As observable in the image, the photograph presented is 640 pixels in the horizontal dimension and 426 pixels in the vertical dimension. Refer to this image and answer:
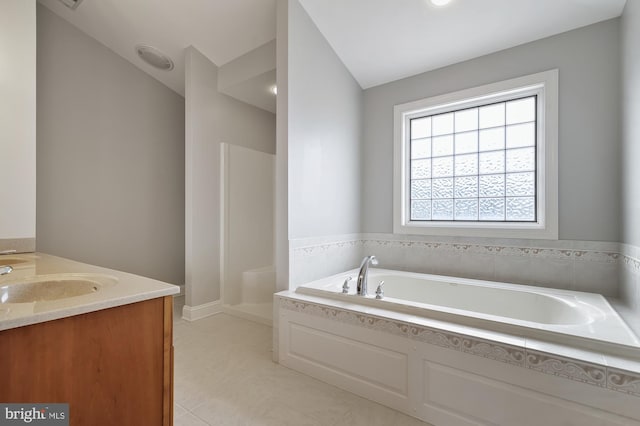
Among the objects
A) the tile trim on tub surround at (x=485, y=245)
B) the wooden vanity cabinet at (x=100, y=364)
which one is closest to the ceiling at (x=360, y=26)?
the tile trim on tub surround at (x=485, y=245)

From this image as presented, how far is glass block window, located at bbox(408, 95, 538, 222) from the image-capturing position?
241cm

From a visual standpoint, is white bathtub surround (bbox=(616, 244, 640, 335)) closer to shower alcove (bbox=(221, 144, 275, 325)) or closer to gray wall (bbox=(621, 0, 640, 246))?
gray wall (bbox=(621, 0, 640, 246))

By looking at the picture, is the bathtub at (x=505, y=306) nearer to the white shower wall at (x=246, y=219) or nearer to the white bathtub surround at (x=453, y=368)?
the white bathtub surround at (x=453, y=368)

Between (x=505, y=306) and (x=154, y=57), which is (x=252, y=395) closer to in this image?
(x=505, y=306)

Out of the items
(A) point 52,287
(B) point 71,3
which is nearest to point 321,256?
(A) point 52,287

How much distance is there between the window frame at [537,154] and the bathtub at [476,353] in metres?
0.48

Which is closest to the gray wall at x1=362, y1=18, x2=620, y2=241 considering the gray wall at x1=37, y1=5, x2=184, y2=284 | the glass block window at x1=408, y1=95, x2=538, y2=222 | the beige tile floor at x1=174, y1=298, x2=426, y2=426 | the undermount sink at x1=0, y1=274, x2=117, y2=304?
the glass block window at x1=408, y1=95, x2=538, y2=222

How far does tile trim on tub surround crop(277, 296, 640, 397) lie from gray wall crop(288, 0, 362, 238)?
863 mm

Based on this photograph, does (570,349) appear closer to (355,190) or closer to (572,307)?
(572,307)

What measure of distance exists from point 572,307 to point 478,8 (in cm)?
212

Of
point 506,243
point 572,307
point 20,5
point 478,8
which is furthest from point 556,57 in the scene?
point 20,5

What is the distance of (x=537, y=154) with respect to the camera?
92.1 inches

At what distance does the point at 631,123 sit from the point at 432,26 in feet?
4.80

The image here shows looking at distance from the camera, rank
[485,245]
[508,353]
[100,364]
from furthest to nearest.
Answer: [485,245]
[508,353]
[100,364]
